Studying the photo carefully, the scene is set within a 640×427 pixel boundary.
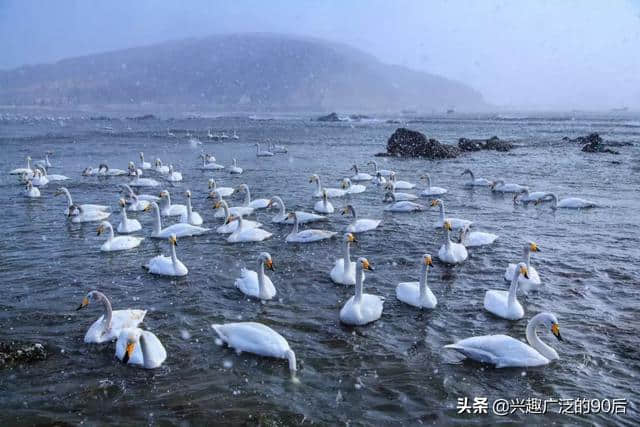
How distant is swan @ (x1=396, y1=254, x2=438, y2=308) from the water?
8.5 inches

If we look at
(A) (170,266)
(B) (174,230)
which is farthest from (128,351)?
(B) (174,230)

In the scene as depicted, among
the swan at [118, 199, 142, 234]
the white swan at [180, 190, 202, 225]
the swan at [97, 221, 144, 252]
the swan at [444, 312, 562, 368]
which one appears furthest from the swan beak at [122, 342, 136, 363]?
the white swan at [180, 190, 202, 225]

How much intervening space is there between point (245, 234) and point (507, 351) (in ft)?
28.0

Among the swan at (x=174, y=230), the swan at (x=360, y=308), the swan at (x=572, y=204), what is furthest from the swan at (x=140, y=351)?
the swan at (x=572, y=204)

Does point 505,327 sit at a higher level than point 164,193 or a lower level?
lower

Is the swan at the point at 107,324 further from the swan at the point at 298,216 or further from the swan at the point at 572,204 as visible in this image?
the swan at the point at 572,204

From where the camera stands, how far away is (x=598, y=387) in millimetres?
7641

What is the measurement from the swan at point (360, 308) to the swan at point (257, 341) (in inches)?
59.7

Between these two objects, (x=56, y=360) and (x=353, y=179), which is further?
(x=353, y=179)

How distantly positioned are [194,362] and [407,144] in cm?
3170

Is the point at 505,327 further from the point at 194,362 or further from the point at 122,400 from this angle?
the point at 122,400

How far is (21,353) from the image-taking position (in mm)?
8320

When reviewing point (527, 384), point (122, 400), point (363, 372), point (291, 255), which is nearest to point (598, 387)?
point (527, 384)

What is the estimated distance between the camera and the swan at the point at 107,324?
8.77 meters
